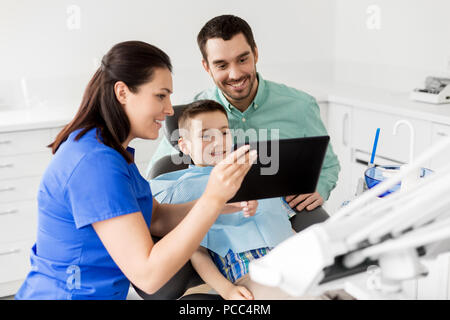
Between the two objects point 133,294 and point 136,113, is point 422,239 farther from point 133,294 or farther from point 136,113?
point 133,294

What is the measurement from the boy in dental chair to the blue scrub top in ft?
0.90

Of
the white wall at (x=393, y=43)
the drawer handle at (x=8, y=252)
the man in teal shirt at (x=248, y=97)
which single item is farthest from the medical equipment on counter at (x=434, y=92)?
the drawer handle at (x=8, y=252)

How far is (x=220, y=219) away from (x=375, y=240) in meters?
1.04

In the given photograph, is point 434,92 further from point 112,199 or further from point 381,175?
point 112,199

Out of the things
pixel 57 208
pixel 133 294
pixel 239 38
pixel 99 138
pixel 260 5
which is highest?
pixel 260 5

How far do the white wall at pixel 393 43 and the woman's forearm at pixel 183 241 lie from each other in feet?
8.00

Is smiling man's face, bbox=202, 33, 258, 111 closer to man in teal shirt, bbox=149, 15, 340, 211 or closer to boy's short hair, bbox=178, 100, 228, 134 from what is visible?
man in teal shirt, bbox=149, 15, 340, 211

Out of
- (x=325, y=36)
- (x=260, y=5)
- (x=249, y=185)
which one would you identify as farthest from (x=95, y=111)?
(x=325, y=36)

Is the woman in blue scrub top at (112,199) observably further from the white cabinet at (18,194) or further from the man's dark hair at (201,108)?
the white cabinet at (18,194)

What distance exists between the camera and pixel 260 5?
359 cm

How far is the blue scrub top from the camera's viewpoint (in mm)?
1154

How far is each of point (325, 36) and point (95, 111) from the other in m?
2.83

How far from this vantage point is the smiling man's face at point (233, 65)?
2.08 metres

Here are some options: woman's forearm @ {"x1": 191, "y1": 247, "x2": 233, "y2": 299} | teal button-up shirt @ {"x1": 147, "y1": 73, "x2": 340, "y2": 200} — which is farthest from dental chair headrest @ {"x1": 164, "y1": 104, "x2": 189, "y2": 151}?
woman's forearm @ {"x1": 191, "y1": 247, "x2": 233, "y2": 299}
